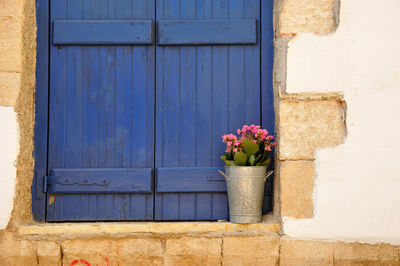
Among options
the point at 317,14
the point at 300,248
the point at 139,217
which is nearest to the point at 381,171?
the point at 300,248

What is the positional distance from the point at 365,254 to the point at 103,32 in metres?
2.37

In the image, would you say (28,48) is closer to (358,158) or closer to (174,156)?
(174,156)

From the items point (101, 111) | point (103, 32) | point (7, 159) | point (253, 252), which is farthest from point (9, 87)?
point (253, 252)

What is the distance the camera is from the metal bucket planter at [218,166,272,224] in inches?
135

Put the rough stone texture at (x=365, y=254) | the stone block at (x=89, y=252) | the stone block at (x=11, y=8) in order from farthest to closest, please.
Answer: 1. the stone block at (x=11, y=8)
2. the stone block at (x=89, y=252)
3. the rough stone texture at (x=365, y=254)

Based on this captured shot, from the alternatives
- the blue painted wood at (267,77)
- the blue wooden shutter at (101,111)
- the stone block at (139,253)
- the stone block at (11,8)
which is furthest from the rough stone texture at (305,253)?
the stone block at (11,8)

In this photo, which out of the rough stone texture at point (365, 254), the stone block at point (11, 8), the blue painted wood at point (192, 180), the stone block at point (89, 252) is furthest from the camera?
the blue painted wood at point (192, 180)

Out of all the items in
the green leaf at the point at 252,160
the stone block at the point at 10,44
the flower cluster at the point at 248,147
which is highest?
the stone block at the point at 10,44

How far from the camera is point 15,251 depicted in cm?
346

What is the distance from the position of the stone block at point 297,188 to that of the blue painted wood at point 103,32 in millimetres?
1368

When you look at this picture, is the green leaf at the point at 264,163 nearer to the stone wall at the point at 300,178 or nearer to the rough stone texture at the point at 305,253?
the stone wall at the point at 300,178

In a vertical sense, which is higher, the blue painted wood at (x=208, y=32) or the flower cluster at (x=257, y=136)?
the blue painted wood at (x=208, y=32)

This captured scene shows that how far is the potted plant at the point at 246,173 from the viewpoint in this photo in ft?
11.3

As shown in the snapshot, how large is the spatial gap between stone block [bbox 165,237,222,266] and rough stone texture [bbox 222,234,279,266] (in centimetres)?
7
